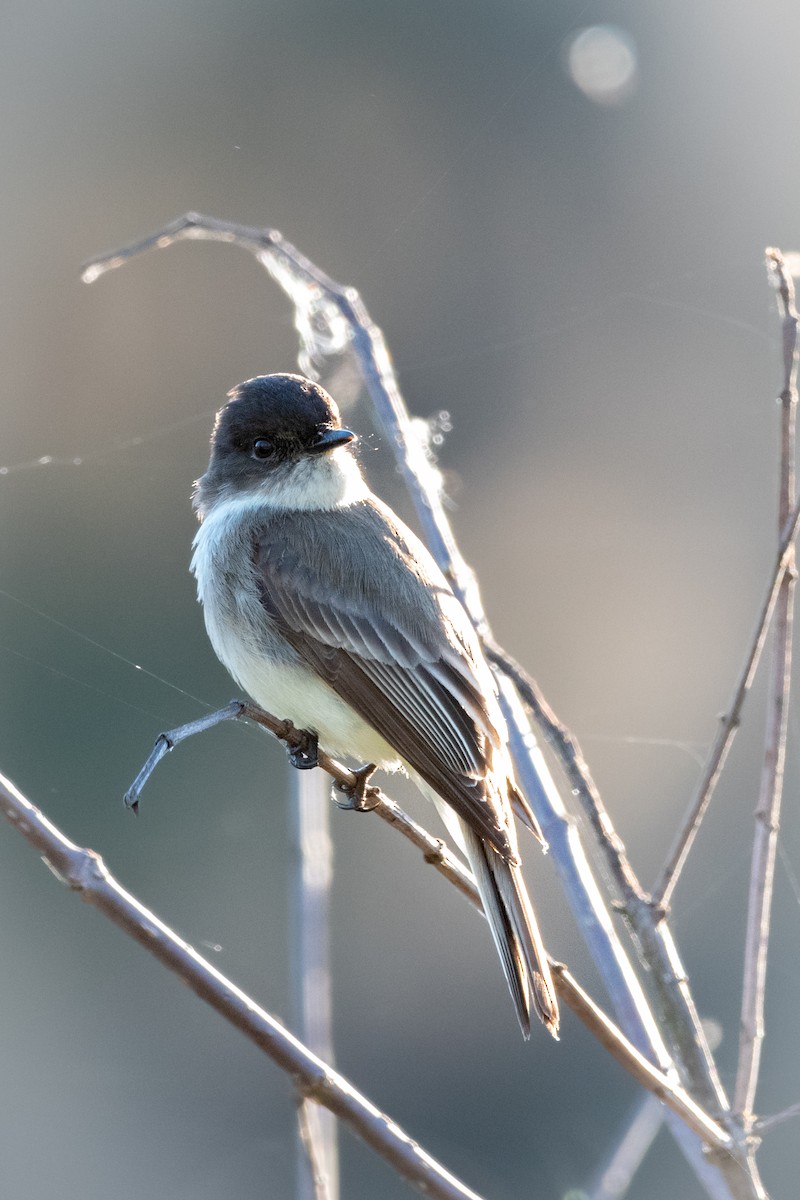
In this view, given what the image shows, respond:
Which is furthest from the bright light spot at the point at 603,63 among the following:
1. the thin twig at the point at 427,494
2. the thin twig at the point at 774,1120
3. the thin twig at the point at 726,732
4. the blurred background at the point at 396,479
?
the thin twig at the point at 774,1120

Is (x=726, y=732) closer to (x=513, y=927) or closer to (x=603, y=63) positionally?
(x=513, y=927)

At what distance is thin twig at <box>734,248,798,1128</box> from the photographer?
1663mm

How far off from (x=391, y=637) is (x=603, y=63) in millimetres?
6282

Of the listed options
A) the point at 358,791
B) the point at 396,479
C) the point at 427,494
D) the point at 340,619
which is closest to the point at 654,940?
the point at 358,791

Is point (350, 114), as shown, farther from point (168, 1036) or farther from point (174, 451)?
point (168, 1036)

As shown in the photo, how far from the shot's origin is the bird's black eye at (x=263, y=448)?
110 inches

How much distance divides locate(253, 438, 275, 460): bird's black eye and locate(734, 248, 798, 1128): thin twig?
1169 millimetres

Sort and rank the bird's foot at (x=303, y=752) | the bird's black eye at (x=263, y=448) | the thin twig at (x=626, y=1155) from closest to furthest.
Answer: the thin twig at (x=626, y=1155) → the bird's foot at (x=303, y=752) → the bird's black eye at (x=263, y=448)

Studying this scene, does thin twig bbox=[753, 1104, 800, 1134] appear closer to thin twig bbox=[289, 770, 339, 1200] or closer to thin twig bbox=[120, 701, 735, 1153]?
thin twig bbox=[120, 701, 735, 1153]

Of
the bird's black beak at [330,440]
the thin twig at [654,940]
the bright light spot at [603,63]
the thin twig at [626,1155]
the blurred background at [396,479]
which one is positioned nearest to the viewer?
the thin twig at [654,940]

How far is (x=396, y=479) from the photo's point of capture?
2.88m

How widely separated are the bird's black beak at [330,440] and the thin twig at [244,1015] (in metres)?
1.45

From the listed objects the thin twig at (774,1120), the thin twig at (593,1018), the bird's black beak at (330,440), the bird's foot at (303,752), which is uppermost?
the bird's black beak at (330,440)

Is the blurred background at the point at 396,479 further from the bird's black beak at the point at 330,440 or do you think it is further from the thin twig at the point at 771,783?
the thin twig at the point at 771,783
